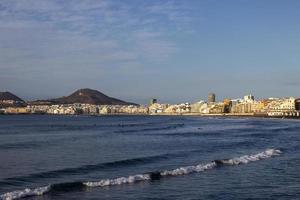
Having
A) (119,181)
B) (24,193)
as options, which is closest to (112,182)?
(119,181)

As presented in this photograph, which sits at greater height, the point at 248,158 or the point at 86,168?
the point at 248,158

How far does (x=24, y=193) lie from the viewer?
→ 20203mm

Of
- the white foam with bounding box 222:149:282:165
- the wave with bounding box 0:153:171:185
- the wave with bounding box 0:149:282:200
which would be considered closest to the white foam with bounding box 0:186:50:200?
the wave with bounding box 0:149:282:200

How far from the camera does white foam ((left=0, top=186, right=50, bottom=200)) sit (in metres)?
19.5

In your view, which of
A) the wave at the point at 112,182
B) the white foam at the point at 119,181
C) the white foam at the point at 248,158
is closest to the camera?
the wave at the point at 112,182

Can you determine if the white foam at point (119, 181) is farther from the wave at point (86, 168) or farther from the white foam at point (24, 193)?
the wave at point (86, 168)

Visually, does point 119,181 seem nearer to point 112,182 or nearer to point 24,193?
point 112,182

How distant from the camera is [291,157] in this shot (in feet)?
112

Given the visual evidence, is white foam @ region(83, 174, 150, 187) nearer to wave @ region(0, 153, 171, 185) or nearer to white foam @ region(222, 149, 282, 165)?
wave @ region(0, 153, 171, 185)

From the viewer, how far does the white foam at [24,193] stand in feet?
64.1

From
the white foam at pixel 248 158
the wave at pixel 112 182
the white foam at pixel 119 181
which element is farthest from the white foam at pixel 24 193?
the white foam at pixel 248 158

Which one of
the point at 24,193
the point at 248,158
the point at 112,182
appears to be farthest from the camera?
the point at 248,158

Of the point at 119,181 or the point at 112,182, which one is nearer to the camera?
the point at 112,182

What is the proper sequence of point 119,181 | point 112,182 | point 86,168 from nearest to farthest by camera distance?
point 112,182, point 119,181, point 86,168
